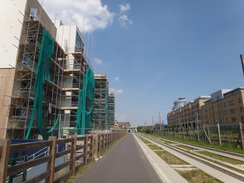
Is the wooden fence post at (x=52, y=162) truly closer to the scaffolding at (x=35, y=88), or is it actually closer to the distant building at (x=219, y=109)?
the scaffolding at (x=35, y=88)

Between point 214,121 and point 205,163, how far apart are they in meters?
73.3

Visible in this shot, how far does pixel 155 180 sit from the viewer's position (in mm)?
5848

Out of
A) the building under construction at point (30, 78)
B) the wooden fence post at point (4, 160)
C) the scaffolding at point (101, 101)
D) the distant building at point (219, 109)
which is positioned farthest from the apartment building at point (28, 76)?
the distant building at point (219, 109)

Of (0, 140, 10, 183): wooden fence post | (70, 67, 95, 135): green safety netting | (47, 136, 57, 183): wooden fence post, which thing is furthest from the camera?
(70, 67, 95, 135): green safety netting

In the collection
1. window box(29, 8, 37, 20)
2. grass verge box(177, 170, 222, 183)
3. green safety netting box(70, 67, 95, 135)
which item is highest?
window box(29, 8, 37, 20)

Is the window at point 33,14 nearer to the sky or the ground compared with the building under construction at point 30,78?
nearer to the sky

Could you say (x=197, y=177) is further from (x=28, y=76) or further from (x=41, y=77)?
(x=28, y=76)

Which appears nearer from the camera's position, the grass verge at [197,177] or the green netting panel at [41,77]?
the grass verge at [197,177]

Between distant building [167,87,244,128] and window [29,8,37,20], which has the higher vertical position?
window [29,8,37,20]

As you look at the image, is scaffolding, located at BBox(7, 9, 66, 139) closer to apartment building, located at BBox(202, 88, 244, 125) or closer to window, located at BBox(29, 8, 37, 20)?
window, located at BBox(29, 8, 37, 20)

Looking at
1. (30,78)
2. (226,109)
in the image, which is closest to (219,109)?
(226,109)

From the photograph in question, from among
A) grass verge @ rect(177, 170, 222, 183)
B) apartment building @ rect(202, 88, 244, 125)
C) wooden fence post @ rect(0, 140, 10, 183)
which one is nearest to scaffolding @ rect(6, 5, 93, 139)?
grass verge @ rect(177, 170, 222, 183)

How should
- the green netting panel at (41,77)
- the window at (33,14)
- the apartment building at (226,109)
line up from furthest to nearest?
the apartment building at (226,109) < the window at (33,14) < the green netting panel at (41,77)

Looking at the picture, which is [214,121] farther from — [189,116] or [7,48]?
[7,48]
